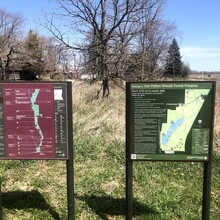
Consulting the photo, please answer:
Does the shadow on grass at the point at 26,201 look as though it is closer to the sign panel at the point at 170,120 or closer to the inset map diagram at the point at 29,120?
the inset map diagram at the point at 29,120

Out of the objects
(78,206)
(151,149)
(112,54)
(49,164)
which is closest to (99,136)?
(49,164)

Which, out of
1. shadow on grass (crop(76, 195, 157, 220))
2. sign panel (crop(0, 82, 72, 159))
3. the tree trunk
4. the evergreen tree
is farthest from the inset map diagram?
the evergreen tree

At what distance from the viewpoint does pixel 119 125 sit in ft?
24.8

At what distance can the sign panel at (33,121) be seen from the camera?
3297mm

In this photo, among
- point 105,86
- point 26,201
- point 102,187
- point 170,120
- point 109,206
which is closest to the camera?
point 170,120

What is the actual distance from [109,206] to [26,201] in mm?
1117

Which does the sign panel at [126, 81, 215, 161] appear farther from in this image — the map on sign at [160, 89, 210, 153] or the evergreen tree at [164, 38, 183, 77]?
the evergreen tree at [164, 38, 183, 77]

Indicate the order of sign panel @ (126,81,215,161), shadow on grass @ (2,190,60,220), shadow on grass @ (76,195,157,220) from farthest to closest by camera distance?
shadow on grass @ (2,190,60,220)
shadow on grass @ (76,195,157,220)
sign panel @ (126,81,215,161)

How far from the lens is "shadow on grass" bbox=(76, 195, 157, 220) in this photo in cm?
402

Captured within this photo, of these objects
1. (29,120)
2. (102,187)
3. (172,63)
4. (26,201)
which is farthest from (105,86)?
(172,63)

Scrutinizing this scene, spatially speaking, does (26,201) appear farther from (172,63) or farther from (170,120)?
(172,63)

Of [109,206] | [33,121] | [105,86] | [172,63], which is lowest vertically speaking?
[109,206]

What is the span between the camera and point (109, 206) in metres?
4.18

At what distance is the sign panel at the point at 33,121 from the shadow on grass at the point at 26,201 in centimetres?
104
